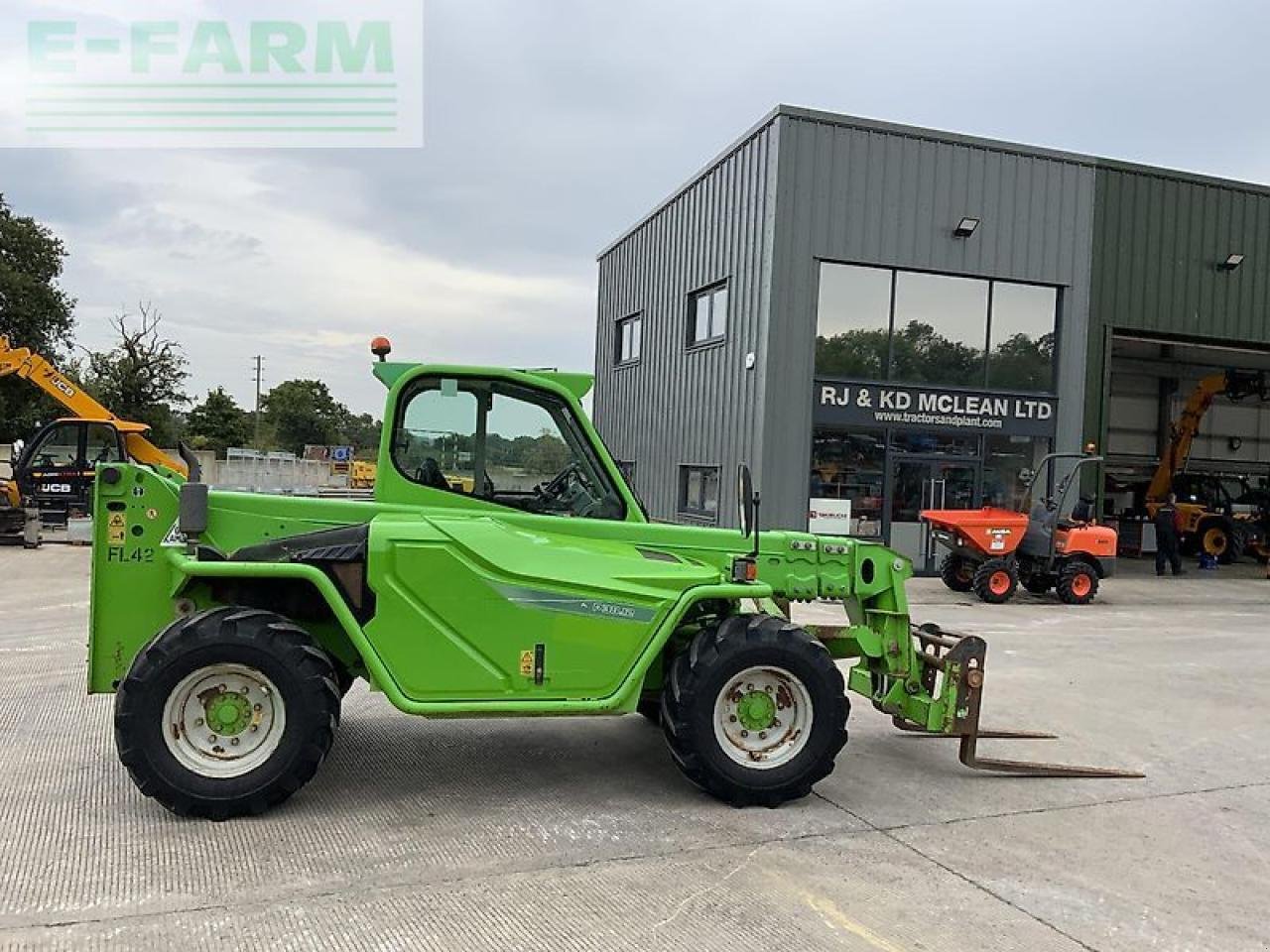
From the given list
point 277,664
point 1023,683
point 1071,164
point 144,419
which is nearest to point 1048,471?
point 1071,164

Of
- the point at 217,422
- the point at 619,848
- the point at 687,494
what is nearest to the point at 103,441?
the point at 687,494

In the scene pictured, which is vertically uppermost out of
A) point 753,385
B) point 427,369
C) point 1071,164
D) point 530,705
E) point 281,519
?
point 1071,164

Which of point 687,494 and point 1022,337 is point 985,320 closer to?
point 1022,337

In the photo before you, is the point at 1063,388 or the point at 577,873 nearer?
the point at 577,873

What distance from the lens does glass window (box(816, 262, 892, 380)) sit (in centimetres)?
1655

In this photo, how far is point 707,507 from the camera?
18.2m

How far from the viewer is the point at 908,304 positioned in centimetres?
1711

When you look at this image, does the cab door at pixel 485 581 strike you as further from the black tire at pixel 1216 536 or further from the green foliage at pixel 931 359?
the black tire at pixel 1216 536

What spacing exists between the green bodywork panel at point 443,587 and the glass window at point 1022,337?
1407 cm

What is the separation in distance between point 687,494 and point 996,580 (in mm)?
6459

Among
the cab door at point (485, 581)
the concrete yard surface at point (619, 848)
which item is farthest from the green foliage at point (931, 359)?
the cab door at point (485, 581)

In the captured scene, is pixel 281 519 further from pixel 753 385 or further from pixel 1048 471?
pixel 1048 471

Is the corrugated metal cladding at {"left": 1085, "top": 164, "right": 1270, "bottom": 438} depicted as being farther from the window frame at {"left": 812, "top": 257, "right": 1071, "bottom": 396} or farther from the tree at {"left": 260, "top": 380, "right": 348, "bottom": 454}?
the tree at {"left": 260, "top": 380, "right": 348, "bottom": 454}

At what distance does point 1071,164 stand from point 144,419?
4446 cm
